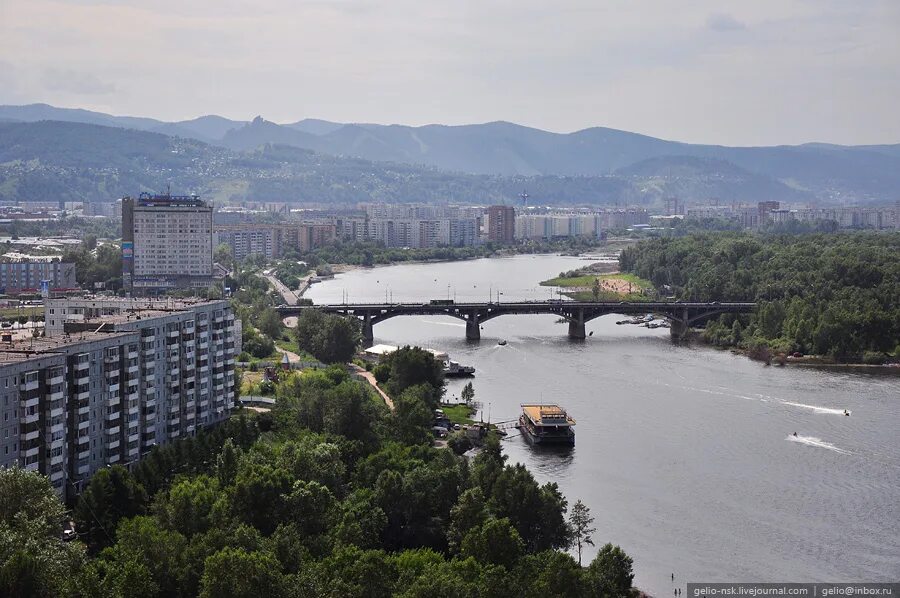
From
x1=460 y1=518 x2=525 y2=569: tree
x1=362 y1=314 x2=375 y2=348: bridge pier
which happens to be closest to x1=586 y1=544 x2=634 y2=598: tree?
x1=460 y1=518 x2=525 y2=569: tree

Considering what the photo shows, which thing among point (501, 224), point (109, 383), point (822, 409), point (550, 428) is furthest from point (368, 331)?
point (501, 224)

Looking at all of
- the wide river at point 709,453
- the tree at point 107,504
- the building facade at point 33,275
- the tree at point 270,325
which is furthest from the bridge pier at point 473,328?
the tree at point 107,504

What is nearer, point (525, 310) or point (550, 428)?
point (550, 428)

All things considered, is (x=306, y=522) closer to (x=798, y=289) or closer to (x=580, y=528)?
(x=580, y=528)

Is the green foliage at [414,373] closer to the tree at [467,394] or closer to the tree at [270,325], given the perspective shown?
the tree at [467,394]

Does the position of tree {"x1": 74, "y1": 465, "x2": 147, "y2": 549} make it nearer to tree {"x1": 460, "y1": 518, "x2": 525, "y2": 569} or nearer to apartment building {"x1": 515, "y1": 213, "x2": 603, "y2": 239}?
tree {"x1": 460, "y1": 518, "x2": 525, "y2": 569}

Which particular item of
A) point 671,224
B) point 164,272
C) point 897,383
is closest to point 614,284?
point 164,272
